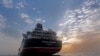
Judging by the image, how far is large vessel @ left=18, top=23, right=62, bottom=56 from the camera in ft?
243

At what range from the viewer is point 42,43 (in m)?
75.2

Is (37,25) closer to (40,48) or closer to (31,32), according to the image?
(31,32)

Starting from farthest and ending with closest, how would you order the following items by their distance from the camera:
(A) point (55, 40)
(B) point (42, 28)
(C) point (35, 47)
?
(B) point (42, 28), (A) point (55, 40), (C) point (35, 47)

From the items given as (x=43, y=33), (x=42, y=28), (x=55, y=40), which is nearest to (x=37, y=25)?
(x=42, y=28)

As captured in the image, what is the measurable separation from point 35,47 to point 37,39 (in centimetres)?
396

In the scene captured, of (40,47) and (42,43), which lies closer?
(40,47)

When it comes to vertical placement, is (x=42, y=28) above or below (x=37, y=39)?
above

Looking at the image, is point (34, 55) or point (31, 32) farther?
point (31, 32)

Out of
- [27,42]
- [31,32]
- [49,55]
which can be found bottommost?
[49,55]

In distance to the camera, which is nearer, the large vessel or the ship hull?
the ship hull

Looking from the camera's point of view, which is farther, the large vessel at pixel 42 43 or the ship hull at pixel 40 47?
the large vessel at pixel 42 43

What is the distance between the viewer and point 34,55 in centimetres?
7544

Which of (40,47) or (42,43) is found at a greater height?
(42,43)

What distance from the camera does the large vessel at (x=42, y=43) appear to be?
74.1 meters
